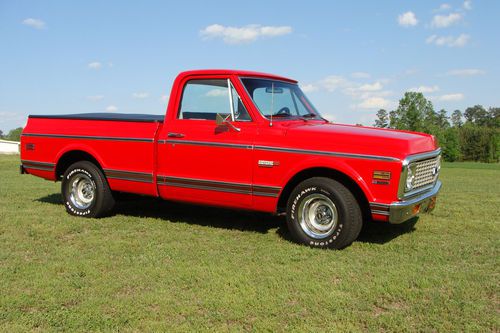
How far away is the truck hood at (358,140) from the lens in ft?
16.9

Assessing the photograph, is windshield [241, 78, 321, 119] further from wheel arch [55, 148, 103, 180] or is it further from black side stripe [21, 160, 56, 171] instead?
black side stripe [21, 160, 56, 171]

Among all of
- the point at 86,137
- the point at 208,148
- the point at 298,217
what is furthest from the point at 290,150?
the point at 86,137

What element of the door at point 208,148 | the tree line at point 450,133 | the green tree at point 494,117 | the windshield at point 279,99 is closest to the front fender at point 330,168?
the door at point 208,148

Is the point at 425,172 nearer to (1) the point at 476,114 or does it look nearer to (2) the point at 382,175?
(2) the point at 382,175

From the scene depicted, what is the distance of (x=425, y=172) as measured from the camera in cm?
577

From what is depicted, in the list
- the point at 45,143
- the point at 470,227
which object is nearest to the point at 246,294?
the point at 470,227

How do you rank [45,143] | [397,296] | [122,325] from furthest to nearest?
[45,143]
[397,296]
[122,325]

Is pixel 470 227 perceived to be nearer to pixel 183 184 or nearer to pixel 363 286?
pixel 363 286

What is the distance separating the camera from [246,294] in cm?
407

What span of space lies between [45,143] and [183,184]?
2774 mm

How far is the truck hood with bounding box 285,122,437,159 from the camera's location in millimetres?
5145

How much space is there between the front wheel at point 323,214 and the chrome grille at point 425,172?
784 mm

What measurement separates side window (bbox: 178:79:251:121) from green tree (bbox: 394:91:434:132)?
7766cm

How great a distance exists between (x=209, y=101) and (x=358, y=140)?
211 cm
